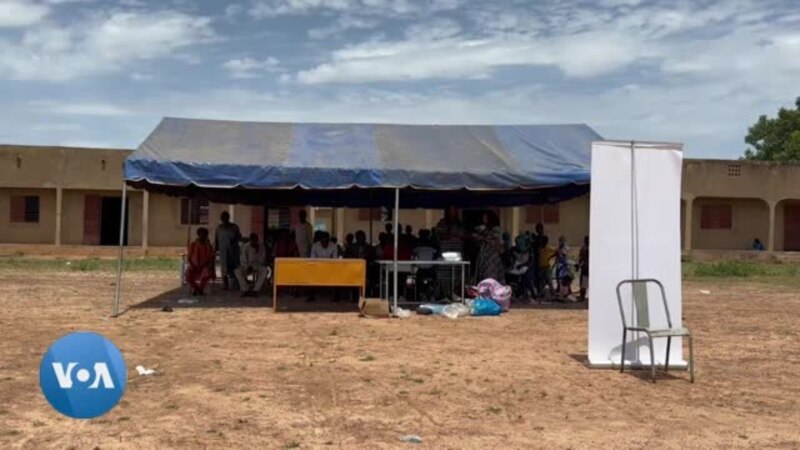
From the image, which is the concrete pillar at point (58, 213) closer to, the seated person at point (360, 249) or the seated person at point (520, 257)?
the seated person at point (360, 249)

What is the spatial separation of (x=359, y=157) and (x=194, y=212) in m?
17.9

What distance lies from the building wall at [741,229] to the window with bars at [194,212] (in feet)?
59.8

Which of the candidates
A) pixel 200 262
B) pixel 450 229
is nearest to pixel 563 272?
pixel 450 229

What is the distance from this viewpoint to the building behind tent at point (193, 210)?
2942 cm

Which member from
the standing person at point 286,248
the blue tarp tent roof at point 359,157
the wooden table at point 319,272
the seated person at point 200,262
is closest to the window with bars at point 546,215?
the blue tarp tent roof at point 359,157

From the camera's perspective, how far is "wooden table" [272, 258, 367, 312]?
12492 millimetres

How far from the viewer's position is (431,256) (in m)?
14.1

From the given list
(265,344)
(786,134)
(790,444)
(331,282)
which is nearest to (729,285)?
(331,282)

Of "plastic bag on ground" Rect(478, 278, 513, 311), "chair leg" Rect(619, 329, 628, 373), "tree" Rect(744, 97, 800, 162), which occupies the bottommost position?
"chair leg" Rect(619, 329, 628, 373)

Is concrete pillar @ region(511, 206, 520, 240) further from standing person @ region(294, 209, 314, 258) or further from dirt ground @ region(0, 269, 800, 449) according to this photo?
dirt ground @ region(0, 269, 800, 449)

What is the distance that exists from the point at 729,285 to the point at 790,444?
51.9 ft

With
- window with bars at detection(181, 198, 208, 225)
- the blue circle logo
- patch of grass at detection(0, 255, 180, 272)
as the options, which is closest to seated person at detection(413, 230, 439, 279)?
patch of grass at detection(0, 255, 180, 272)

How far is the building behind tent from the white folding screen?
20.0 m

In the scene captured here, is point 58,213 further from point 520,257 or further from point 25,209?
point 520,257
